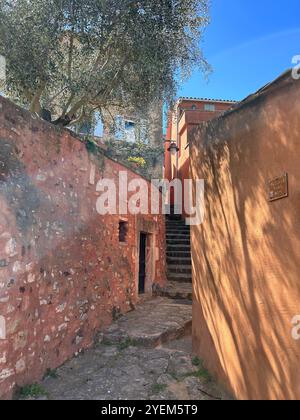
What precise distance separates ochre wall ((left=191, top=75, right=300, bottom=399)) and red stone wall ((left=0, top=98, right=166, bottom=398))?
179 centimetres

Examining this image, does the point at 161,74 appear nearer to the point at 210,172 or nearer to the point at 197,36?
the point at 197,36

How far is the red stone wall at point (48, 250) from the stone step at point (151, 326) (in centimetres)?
31

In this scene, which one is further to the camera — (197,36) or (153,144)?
(153,144)

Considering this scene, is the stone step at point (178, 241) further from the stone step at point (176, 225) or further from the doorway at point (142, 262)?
the doorway at point (142, 262)

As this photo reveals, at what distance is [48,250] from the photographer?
4.15m

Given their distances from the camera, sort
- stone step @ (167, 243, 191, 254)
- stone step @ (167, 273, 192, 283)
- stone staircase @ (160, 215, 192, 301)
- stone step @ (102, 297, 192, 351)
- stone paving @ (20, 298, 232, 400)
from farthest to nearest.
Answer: stone step @ (167, 243, 191, 254) → stone step @ (167, 273, 192, 283) → stone staircase @ (160, 215, 192, 301) → stone step @ (102, 297, 192, 351) → stone paving @ (20, 298, 232, 400)

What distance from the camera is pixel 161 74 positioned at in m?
6.35

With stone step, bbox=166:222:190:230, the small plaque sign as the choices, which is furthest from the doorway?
the small plaque sign

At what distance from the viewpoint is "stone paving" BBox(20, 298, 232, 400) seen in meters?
3.77

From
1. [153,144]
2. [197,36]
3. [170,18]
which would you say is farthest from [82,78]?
[153,144]

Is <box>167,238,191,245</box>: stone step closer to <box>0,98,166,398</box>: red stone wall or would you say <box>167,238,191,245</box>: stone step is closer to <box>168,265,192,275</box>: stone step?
<box>168,265,192,275</box>: stone step

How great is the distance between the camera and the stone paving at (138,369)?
377 cm

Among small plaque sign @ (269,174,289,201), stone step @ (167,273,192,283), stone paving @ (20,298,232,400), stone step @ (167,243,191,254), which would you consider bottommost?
stone paving @ (20,298,232,400)
